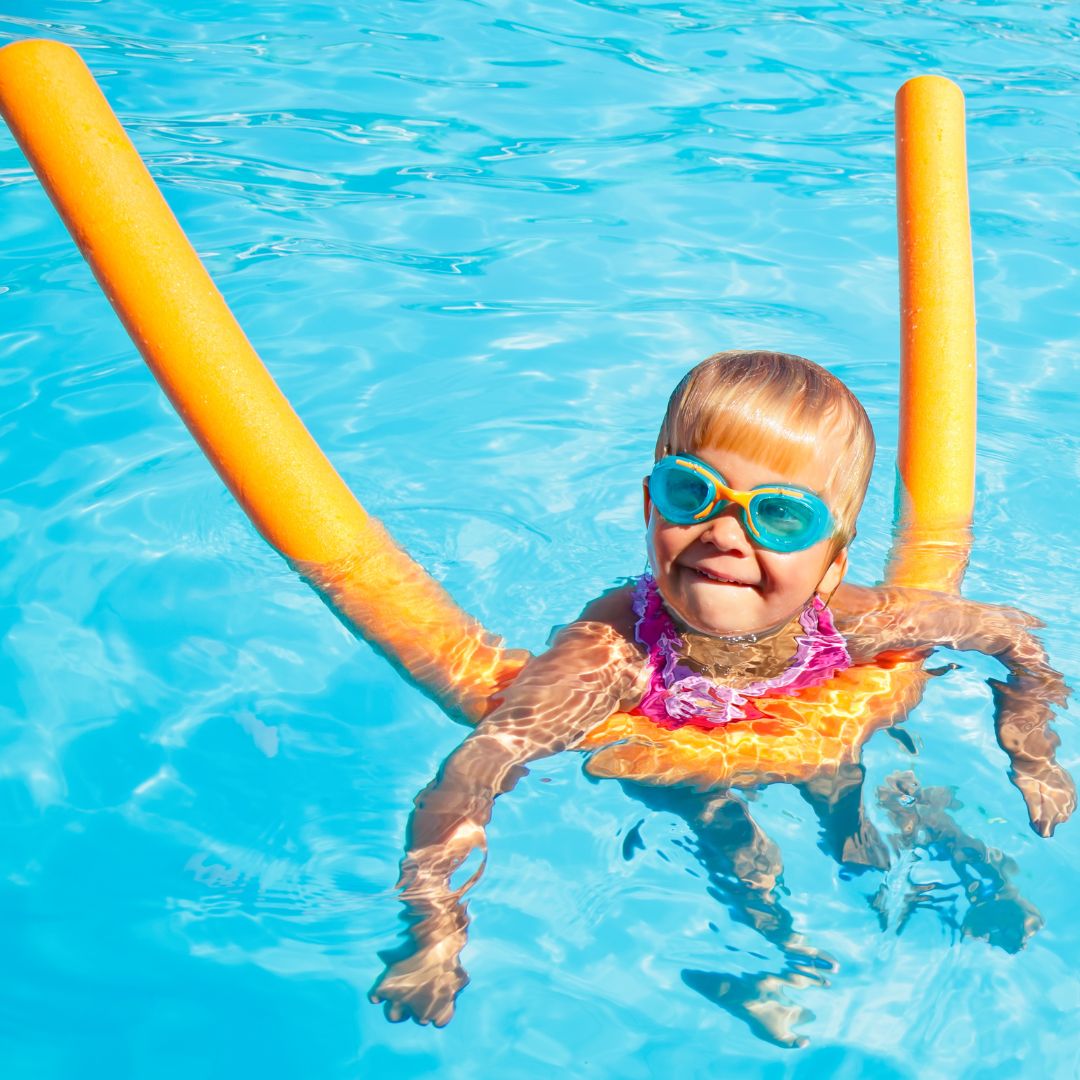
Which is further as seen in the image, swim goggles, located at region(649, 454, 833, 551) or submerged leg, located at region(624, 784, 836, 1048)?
submerged leg, located at region(624, 784, 836, 1048)

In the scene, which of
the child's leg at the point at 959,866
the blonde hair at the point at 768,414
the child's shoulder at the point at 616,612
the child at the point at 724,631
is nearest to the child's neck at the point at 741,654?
the child at the point at 724,631

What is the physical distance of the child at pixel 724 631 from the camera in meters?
2.51

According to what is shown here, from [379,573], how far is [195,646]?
0.89 metres

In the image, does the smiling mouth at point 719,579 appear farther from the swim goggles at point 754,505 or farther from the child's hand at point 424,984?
the child's hand at point 424,984

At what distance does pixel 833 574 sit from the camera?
9.29 feet

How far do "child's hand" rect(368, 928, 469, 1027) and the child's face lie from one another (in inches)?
31.2

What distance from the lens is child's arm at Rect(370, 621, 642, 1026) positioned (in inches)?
92.4

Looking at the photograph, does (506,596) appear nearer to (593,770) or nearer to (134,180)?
(593,770)

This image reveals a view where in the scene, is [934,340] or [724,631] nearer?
[724,631]

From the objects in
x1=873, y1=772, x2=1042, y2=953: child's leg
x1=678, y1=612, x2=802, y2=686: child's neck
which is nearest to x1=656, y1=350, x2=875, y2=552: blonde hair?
x1=678, y1=612, x2=802, y2=686: child's neck

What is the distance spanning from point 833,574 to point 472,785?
2.89 ft

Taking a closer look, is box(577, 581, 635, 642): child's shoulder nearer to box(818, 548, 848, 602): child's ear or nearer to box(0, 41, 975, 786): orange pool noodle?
box(0, 41, 975, 786): orange pool noodle

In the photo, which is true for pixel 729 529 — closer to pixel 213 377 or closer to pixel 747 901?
pixel 747 901

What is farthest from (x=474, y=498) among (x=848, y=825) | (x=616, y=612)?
(x=848, y=825)
